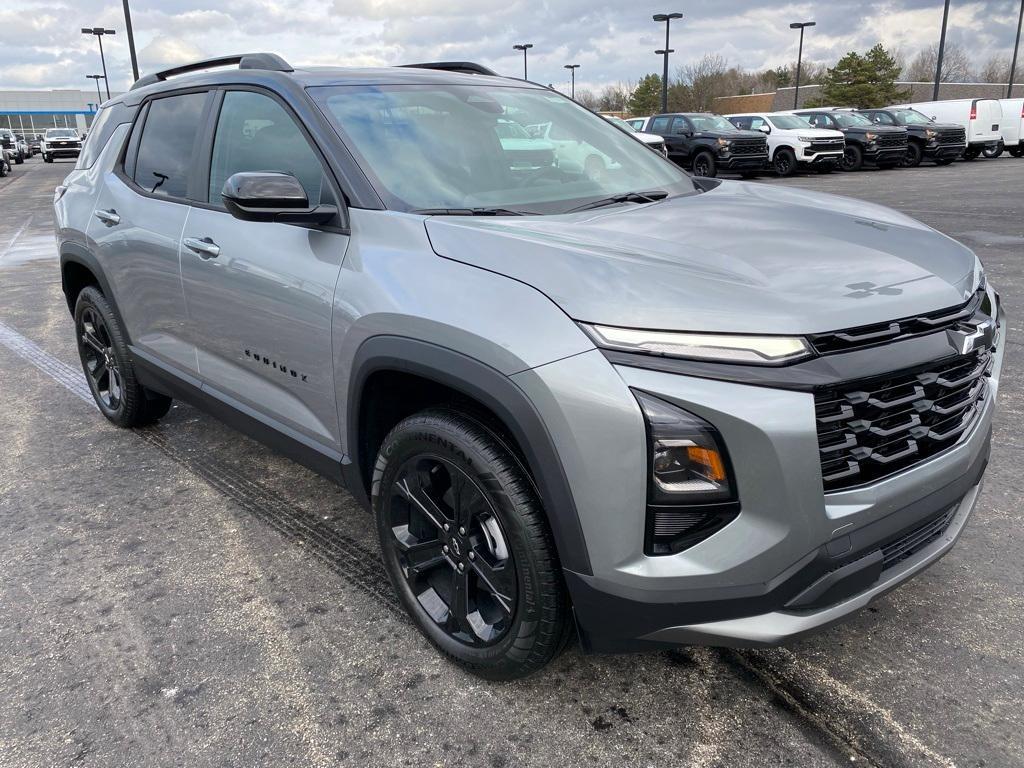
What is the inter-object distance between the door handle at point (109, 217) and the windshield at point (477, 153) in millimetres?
1616

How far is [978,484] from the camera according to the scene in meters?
2.40

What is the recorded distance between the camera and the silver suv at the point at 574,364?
5.97ft

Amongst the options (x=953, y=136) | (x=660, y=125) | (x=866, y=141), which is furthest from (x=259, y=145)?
(x=953, y=136)

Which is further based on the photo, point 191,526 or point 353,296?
point 191,526

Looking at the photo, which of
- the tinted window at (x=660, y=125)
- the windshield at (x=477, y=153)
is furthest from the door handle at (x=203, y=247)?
the tinted window at (x=660, y=125)

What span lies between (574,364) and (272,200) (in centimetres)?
120

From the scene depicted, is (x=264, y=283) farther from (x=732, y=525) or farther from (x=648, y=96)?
(x=648, y=96)

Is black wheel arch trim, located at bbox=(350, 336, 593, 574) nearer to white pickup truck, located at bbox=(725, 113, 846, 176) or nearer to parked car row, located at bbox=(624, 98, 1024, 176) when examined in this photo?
parked car row, located at bbox=(624, 98, 1024, 176)

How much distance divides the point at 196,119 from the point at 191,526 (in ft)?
5.63

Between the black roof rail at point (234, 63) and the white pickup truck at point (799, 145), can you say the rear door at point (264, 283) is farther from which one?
the white pickup truck at point (799, 145)

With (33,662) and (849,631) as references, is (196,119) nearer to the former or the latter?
(33,662)

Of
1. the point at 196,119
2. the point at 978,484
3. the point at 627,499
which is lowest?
the point at 978,484

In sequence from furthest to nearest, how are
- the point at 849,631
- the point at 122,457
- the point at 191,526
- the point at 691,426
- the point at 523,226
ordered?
1. the point at 122,457
2. the point at 191,526
3. the point at 849,631
4. the point at 523,226
5. the point at 691,426

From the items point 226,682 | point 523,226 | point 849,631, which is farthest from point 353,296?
point 849,631
